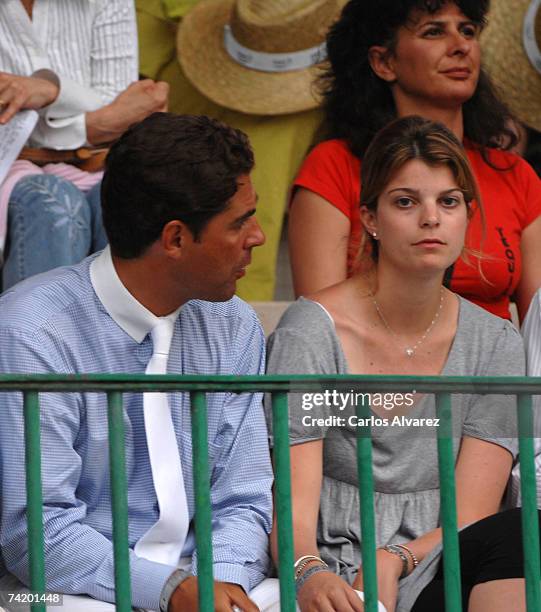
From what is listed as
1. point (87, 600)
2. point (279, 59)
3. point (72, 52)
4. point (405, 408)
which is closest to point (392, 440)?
point (405, 408)

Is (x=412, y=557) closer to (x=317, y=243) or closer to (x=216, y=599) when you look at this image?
(x=216, y=599)

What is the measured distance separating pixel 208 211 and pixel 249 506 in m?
0.62

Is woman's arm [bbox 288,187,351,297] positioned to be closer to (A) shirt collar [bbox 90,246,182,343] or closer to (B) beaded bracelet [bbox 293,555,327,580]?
(A) shirt collar [bbox 90,246,182,343]

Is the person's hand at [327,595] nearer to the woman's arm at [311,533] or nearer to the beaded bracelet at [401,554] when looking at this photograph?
the woman's arm at [311,533]

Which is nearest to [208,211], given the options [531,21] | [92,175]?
[92,175]

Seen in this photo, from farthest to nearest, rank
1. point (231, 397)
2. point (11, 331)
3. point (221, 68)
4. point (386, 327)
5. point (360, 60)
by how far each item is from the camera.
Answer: point (221, 68), point (360, 60), point (386, 327), point (231, 397), point (11, 331)

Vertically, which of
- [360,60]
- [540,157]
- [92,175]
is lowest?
[540,157]

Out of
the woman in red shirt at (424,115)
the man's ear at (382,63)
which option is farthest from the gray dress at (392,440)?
the man's ear at (382,63)

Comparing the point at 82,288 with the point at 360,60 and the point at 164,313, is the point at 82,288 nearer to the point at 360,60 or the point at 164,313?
the point at 164,313

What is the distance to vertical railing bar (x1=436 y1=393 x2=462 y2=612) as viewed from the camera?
104 inches

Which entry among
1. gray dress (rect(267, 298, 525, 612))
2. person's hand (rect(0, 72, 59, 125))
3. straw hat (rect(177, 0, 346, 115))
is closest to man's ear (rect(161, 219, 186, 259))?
gray dress (rect(267, 298, 525, 612))

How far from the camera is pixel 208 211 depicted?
125 inches

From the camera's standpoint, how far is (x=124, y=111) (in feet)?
14.0

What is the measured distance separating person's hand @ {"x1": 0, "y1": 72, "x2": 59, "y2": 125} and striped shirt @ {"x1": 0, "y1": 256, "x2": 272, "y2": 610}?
39.4 inches
